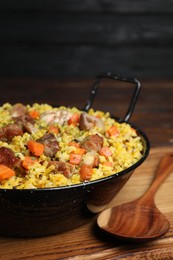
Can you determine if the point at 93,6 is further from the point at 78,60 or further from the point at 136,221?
the point at 136,221

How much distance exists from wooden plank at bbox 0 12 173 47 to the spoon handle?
3.18 meters

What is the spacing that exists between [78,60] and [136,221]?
12.6ft

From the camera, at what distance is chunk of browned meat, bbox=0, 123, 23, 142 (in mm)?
1884

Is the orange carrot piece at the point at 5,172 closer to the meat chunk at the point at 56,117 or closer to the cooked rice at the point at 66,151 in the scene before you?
the cooked rice at the point at 66,151

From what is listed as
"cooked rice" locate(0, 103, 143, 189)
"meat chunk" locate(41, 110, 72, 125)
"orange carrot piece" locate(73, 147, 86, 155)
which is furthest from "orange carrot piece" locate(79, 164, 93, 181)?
"meat chunk" locate(41, 110, 72, 125)

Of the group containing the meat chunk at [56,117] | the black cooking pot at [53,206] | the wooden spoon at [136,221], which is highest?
the meat chunk at [56,117]

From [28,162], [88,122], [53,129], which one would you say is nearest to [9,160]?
[28,162]

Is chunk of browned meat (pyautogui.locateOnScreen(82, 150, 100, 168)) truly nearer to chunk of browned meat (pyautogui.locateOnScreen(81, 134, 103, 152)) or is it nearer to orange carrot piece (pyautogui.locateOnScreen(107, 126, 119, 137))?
chunk of browned meat (pyautogui.locateOnScreen(81, 134, 103, 152))

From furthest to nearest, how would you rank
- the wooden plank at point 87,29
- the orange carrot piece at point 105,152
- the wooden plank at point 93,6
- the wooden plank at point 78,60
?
1. the wooden plank at point 78,60
2. the wooden plank at point 87,29
3. the wooden plank at point 93,6
4. the orange carrot piece at point 105,152

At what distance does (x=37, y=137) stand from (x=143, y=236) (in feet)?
1.79

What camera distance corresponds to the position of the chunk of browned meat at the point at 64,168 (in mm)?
1646

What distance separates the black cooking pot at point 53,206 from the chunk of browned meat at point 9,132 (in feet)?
1.23

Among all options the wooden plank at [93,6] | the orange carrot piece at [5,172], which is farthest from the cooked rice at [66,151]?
the wooden plank at [93,6]

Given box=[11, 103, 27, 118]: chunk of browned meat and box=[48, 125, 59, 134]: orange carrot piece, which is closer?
box=[48, 125, 59, 134]: orange carrot piece
